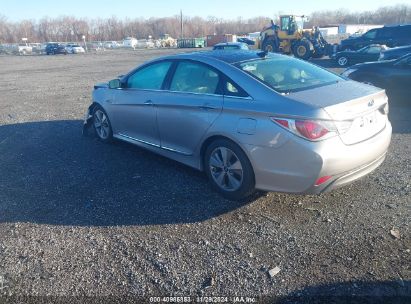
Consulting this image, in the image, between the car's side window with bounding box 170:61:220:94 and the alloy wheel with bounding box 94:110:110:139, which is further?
the alloy wheel with bounding box 94:110:110:139

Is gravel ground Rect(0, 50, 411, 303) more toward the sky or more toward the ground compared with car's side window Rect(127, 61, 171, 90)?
more toward the ground

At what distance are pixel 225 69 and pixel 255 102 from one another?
68 cm

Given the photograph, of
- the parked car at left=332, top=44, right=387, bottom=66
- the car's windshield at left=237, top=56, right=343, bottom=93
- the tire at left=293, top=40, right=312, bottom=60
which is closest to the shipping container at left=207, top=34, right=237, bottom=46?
the tire at left=293, top=40, right=312, bottom=60

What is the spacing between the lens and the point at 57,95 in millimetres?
12367

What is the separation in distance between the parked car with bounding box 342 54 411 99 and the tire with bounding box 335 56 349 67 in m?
11.4

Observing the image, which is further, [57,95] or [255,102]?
[57,95]

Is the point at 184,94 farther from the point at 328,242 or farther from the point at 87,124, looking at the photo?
the point at 87,124

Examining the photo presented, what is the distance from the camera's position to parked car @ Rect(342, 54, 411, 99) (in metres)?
7.99

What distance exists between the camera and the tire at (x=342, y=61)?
19.1m

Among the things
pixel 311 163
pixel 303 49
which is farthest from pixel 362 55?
pixel 311 163

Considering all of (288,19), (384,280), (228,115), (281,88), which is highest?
(288,19)

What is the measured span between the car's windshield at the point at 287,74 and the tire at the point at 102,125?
9.39 feet

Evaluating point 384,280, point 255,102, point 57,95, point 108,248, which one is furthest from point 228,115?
point 57,95

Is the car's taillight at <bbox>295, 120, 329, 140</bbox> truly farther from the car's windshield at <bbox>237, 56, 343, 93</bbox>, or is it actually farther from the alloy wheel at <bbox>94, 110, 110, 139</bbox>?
the alloy wheel at <bbox>94, 110, 110, 139</bbox>
